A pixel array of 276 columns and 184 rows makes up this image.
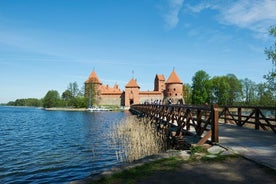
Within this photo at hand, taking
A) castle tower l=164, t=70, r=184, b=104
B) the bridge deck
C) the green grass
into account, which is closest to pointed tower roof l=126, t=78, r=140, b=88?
castle tower l=164, t=70, r=184, b=104

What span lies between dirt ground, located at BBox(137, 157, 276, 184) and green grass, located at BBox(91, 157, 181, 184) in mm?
200

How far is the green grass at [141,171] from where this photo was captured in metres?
4.89

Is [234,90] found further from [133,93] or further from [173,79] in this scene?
[133,93]

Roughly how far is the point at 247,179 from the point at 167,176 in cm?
148

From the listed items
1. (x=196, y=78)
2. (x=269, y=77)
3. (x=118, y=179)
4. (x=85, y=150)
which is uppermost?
(x=196, y=78)

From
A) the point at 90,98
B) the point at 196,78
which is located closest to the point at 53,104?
the point at 90,98

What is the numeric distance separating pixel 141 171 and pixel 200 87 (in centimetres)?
6326

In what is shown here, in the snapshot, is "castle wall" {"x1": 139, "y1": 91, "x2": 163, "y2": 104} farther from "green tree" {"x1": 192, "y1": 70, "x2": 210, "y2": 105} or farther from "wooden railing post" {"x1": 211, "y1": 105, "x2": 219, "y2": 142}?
"wooden railing post" {"x1": 211, "y1": 105, "x2": 219, "y2": 142}

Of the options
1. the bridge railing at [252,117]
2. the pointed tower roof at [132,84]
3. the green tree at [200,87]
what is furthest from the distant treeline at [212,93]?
the bridge railing at [252,117]

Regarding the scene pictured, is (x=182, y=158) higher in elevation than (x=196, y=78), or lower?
lower

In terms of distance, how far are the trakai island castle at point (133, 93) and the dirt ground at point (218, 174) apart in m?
74.3

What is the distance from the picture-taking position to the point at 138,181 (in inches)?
188

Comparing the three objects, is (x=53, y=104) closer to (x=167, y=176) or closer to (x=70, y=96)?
(x=70, y=96)

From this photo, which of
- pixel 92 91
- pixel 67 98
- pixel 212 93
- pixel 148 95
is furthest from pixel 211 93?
pixel 67 98
